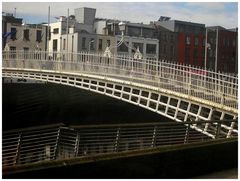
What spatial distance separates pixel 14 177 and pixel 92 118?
21605 mm

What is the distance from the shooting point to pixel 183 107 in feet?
56.4

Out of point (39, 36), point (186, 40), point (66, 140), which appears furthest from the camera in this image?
point (186, 40)

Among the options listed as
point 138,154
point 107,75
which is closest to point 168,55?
point 107,75

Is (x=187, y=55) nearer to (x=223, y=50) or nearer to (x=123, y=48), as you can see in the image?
(x=223, y=50)

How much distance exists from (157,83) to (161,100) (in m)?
1.07

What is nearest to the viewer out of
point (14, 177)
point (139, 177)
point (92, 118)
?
point (14, 177)

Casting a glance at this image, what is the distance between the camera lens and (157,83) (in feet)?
57.6

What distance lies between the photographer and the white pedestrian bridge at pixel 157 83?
15.2 metres

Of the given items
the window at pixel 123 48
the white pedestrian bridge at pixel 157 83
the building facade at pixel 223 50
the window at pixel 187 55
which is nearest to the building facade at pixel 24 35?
the window at pixel 123 48

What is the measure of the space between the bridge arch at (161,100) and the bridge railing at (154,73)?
1.09 ft

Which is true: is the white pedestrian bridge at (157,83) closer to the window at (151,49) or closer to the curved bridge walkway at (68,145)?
the curved bridge walkway at (68,145)

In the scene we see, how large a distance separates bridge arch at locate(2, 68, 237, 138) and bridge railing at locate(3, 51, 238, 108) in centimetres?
33

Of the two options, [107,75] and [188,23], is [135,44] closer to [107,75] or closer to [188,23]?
[188,23]

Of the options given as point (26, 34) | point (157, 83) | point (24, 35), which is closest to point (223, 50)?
point (26, 34)
